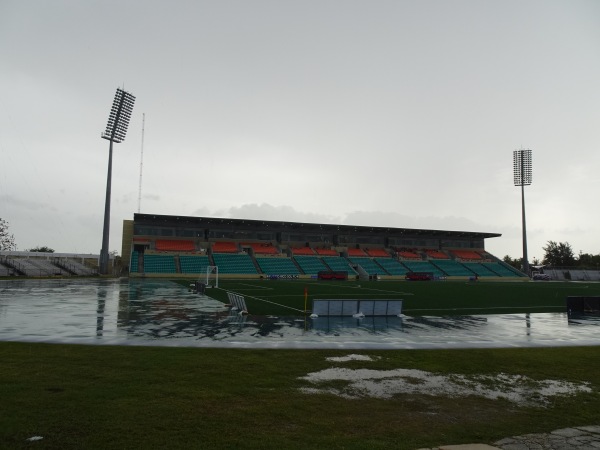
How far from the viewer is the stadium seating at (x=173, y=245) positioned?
75.6m

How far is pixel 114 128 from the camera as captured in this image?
67000mm

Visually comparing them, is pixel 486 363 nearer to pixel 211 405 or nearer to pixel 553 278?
pixel 211 405

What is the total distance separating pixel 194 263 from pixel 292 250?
20.7 metres

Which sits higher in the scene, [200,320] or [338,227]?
[338,227]

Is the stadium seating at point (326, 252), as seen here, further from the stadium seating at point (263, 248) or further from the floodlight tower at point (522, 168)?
the floodlight tower at point (522, 168)

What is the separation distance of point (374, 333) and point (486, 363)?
514cm

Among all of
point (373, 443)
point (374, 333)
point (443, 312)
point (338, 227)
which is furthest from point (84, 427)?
point (338, 227)

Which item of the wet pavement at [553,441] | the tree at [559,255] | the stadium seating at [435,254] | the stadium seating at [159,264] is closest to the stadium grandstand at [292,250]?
the stadium seating at [159,264]

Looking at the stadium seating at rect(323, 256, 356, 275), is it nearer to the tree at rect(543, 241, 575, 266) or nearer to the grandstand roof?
the grandstand roof

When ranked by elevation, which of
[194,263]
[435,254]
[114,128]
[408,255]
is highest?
[114,128]

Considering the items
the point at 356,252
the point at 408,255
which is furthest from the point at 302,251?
the point at 408,255

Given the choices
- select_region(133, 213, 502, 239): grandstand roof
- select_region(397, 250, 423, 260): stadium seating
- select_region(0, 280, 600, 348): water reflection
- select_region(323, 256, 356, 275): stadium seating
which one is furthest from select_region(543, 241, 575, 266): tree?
select_region(0, 280, 600, 348): water reflection

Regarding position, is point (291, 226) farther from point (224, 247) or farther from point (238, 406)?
point (238, 406)

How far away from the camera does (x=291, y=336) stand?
14.2 m
